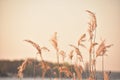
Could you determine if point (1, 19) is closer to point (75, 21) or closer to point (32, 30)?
point (32, 30)

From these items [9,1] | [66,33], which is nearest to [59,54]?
[66,33]

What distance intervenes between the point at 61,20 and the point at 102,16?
63 cm

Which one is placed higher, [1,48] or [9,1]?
[9,1]

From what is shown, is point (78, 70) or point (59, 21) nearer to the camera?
point (78, 70)

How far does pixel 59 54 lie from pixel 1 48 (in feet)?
11.3

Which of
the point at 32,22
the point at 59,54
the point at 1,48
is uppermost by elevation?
the point at 32,22

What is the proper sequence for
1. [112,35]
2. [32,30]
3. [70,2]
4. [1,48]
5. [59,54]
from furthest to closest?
[1,48], [32,30], [70,2], [112,35], [59,54]

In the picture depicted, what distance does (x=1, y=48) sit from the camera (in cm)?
556

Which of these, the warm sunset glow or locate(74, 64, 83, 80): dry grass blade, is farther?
the warm sunset glow

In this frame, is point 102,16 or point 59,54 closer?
point 59,54

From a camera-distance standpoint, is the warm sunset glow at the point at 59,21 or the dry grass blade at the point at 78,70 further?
the warm sunset glow at the point at 59,21

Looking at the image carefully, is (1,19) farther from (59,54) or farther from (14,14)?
(59,54)

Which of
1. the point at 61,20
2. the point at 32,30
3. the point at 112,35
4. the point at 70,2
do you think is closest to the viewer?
the point at 112,35

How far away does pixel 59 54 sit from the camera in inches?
89.1
